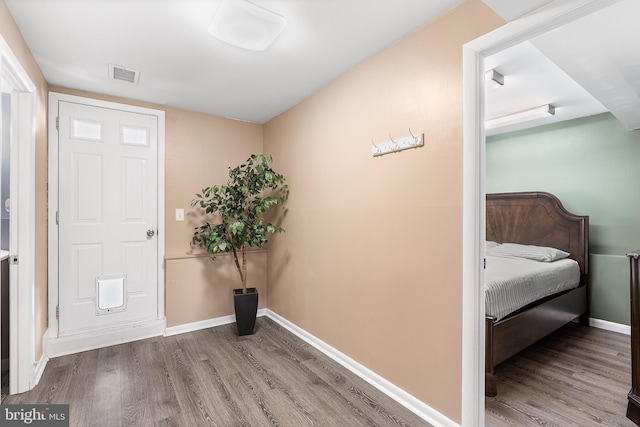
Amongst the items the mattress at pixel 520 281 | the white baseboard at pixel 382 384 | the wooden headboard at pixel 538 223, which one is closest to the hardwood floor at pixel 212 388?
the white baseboard at pixel 382 384

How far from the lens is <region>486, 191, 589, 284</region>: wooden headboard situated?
11.8 ft

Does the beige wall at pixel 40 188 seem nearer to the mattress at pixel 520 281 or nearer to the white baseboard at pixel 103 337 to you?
the white baseboard at pixel 103 337

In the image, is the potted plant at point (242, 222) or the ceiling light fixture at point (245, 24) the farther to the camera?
the potted plant at point (242, 222)

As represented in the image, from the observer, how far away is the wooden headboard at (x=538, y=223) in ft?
11.8

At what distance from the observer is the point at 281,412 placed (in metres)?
1.91

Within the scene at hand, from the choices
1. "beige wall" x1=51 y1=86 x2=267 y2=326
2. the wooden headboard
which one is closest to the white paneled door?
"beige wall" x1=51 y1=86 x2=267 y2=326

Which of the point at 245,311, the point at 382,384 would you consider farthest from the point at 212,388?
the point at 382,384

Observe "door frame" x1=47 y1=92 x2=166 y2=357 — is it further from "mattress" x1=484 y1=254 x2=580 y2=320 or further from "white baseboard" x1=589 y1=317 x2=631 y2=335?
"white baseboard" x1=589 y1=317 x2=631 y2=335

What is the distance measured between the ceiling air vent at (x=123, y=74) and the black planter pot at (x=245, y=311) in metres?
2.13

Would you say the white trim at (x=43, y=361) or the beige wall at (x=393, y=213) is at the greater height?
the beige wall at (x=393, y=213)

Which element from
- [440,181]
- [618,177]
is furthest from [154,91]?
[618,177]

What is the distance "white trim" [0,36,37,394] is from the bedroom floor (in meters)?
3.01

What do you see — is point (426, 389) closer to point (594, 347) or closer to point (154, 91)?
point (594, 347)

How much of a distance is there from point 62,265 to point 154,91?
1.77 m
